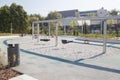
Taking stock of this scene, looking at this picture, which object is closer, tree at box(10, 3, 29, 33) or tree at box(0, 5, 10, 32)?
tree at box(0, 5, 10, 32)

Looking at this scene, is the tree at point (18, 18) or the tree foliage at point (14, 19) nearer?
the tree foliage at point (14, 19)

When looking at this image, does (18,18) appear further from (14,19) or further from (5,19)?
(5,19)

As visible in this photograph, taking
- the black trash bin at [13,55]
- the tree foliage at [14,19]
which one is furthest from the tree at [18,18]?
the black trash bin at [13,55]

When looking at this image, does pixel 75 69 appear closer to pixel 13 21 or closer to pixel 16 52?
pixel 16 52

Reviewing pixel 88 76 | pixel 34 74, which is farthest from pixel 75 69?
pixel 34 74

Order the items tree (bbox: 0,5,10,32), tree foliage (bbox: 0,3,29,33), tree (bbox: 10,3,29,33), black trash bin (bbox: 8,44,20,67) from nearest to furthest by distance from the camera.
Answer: black trash bin (bbox: 8,44,20,67), tree (bbox: 0,5,10,32), tree foliage (bbox: 0,3,29,33), tree (bbox: 10,3,29,33)

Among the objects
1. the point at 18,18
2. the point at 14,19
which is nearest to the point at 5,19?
the point at 14,19

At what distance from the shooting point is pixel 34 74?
27.9 feet

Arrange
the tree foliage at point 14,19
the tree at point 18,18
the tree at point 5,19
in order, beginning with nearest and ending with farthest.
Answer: the tree at point 5,19 → the tree foliage at point 14,19 → the tree at point 18,18

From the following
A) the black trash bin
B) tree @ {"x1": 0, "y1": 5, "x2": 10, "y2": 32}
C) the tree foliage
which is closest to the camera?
the black trash bin

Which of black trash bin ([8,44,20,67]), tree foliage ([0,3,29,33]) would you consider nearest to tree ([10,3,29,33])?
tree foliage ([0,3,29,33])

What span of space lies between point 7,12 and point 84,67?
128 ft

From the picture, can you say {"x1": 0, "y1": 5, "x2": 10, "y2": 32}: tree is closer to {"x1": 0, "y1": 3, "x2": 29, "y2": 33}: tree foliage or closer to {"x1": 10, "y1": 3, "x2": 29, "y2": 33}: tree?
{"x1": 0, "y1": 3, "x2": 29, "y2": 33}: tree foliage

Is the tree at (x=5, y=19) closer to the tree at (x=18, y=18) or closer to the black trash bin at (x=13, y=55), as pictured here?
the tree at (x=18, y=18)
